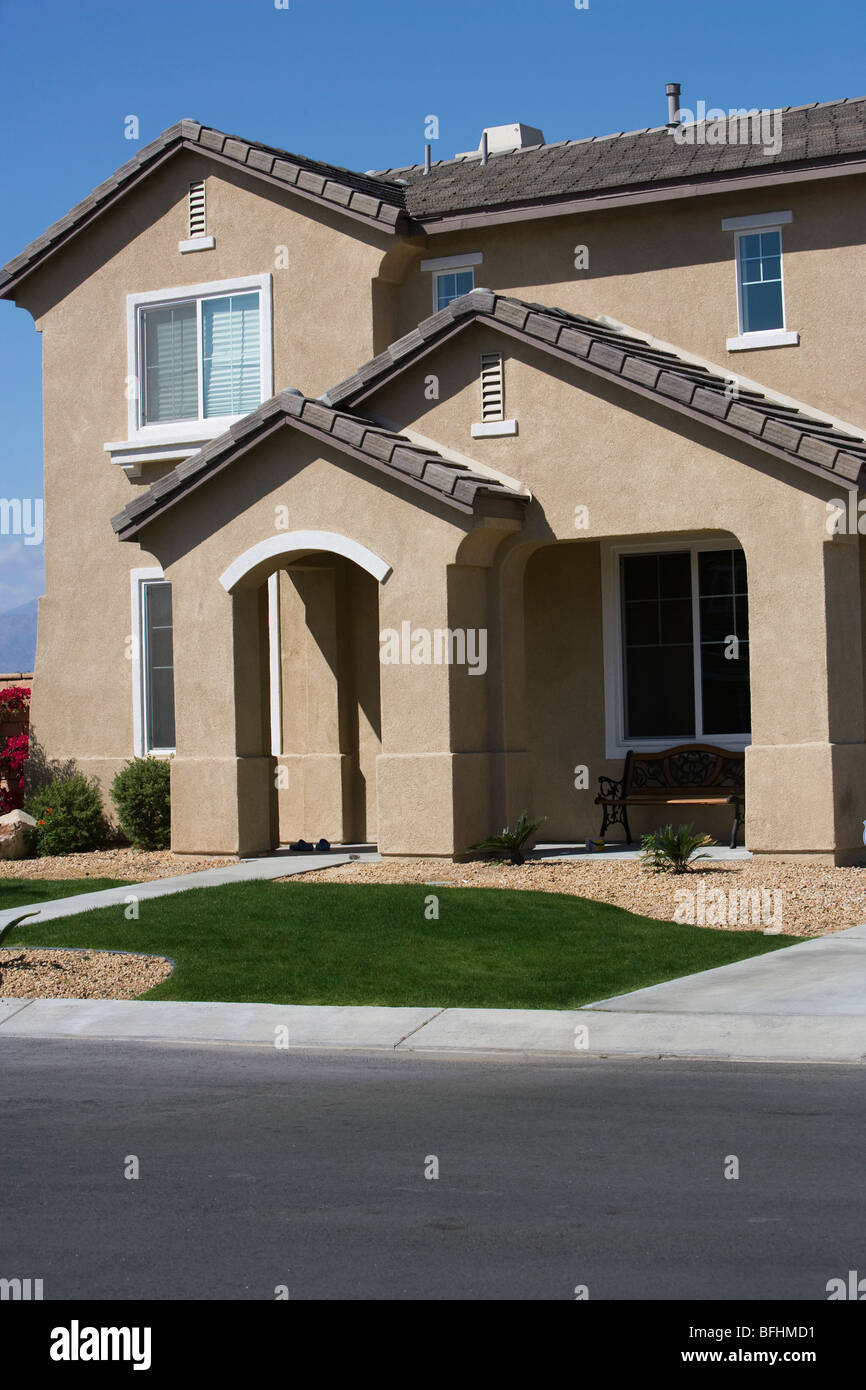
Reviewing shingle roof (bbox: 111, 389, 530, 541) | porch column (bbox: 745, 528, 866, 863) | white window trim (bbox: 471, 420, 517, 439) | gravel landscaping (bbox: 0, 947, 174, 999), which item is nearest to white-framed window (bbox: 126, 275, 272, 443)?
shingle roof (bbox: 111, 389, 530, 541)

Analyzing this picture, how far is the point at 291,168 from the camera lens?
19.8 metres

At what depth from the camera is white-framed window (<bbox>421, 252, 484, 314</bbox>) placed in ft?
64.1

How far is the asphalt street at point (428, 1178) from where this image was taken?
5840 mm

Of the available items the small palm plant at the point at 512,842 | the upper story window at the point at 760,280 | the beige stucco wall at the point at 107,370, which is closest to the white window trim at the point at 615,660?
the small palm plant at the point at 512,842

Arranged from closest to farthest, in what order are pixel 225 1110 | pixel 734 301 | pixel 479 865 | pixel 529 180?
pixel 225 1110 → pixel 479 865 → pixel 734 301 → pixel 529 180

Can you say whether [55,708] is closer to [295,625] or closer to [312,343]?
[295,625]

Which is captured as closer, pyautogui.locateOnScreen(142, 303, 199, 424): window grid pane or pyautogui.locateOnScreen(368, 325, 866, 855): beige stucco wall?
pyautogui.locateOnScreen(368, 325, 866, 855): beige stucco wall

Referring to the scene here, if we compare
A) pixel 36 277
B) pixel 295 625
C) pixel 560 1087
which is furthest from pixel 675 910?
pixel 36 277

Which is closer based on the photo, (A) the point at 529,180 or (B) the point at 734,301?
(B) the point at 734,301

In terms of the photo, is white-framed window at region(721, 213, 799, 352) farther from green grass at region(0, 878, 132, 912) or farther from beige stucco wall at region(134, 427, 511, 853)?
green grass at region(0, 878, 132, 912)

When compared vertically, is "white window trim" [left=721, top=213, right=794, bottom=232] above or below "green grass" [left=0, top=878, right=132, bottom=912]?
above

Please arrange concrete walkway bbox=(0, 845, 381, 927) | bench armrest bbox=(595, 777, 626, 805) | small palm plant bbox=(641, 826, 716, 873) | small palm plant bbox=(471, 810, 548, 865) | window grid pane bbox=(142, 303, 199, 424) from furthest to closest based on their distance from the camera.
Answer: window grid pane bbox=(142, 303, 199, 424)
bench armrest bbox=(595, 777, 626, 805)
small palm plant bbox=(471, 810, 548, 865)
small palm plant bbox=(641, 826, 716, 873)
concrete walkway bbox=(0, 845, 381, 927)

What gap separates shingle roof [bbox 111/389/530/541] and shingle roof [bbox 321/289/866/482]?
808mm
